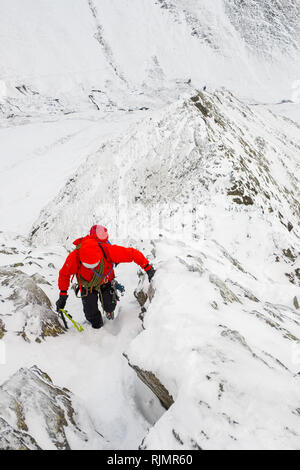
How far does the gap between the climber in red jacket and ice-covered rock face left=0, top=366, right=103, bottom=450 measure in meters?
1.73

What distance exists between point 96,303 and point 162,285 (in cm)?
140

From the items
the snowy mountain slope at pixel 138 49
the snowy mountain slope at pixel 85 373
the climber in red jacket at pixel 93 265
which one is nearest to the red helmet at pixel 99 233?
the climber in red jacket at pixel 93 265

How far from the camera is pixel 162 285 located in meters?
4.44

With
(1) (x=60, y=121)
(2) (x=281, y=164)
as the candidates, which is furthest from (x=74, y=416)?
(1) (x=60, y=121)

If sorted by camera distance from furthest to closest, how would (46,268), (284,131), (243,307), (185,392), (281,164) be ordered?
(284,131), (281,164), (46,268), (243,307), (185,392)

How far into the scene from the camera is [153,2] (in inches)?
1996

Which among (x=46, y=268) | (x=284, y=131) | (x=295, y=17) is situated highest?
(x=295, y=17)

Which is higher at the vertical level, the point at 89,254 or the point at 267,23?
the point at 267,23

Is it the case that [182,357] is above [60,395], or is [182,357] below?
above

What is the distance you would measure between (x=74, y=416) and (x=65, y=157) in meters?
26.0

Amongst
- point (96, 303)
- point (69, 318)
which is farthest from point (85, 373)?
point (96, 303)

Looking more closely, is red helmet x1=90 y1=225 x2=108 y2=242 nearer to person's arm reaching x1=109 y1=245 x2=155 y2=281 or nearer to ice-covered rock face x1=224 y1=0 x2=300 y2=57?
person's arm reaching x1=109 y1=245 x2=155 y2=281

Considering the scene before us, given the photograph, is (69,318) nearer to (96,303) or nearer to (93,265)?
(96,303)

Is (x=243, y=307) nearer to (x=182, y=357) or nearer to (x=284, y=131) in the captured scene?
(x=182, y=357)
